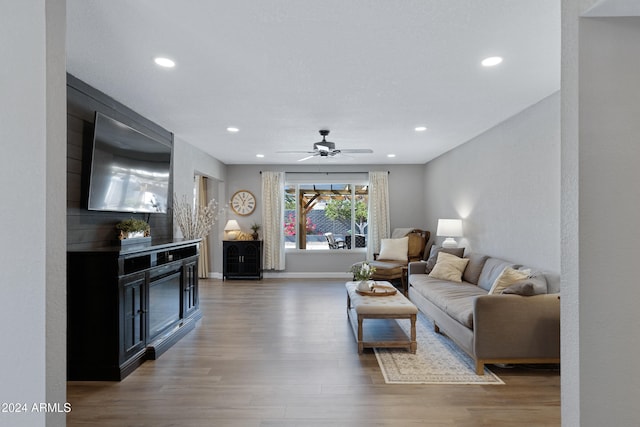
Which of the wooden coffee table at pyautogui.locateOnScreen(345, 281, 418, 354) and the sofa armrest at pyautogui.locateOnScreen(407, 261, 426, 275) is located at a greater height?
the sofa armrest at pyautogui.locateOnScreen(407, 261, 426, 275)

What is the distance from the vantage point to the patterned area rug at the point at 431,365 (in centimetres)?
284

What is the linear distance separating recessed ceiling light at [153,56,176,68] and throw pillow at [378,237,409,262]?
522 centimetres

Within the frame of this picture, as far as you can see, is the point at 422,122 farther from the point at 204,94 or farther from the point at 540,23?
the point at 204,94

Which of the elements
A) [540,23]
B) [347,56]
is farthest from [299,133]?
[540,23]

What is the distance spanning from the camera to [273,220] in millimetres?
7609

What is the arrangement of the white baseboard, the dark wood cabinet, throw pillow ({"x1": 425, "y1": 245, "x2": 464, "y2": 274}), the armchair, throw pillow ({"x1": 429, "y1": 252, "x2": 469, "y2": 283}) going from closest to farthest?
throw pillow ({"x1": 429, "y1": 252, "x2": 469, "y2": 283}) < throw pillow ({"x1": 425, "y1": 245, "x2": 464, "y2": 274}) < the armchair < the dark wood cabinet < the white baseboard

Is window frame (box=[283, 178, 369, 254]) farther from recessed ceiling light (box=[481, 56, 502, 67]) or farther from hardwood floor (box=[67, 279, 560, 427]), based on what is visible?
recessed ceiling light (box=[481, 56, 502, 67])

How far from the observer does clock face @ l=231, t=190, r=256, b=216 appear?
771cm

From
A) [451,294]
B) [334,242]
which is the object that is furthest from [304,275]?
[451,294]

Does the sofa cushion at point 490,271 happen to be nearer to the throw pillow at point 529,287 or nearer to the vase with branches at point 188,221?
the throw pillow at point 529,287

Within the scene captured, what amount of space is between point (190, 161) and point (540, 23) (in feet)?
16.0

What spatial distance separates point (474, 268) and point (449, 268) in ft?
1.15

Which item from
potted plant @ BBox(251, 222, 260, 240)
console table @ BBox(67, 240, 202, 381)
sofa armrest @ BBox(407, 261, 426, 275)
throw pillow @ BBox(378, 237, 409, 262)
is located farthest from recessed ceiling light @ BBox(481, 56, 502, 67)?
potted plant @ BBox(251, 222, 260, 240)

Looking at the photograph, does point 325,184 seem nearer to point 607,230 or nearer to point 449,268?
point 449,268
